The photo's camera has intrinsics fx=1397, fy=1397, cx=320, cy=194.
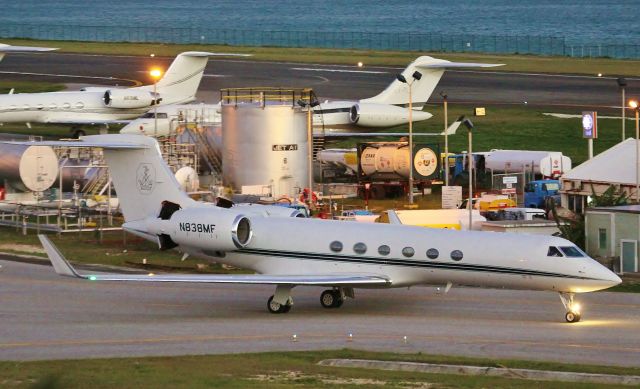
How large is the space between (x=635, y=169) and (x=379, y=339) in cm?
2095

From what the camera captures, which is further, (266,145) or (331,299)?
(266,145)

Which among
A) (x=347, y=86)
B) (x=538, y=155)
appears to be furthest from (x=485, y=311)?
(x=347, y=86)

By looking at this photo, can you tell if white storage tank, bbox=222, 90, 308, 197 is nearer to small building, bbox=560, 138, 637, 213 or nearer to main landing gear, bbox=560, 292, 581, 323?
small building, bbox=560, 138, 637, 213

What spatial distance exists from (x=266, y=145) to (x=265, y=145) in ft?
0.13

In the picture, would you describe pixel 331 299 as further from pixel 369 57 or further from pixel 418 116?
pixel 369 57

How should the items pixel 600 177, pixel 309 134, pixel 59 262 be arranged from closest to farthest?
pixel 59 262
pixel 600 177
pixel 309 134

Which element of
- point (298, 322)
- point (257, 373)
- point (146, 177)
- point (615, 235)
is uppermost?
point (146, 177)

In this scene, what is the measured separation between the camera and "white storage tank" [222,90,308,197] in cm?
5503

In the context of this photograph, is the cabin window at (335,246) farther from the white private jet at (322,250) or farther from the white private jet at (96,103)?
the white private jet at (96,103)

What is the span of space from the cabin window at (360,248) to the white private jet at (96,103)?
41.5 m

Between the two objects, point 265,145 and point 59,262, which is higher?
point 265,145

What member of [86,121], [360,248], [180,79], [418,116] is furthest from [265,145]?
[180,79]

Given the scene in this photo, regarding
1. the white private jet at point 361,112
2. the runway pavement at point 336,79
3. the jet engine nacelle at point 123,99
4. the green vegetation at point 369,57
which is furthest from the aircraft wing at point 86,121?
the green vegetation at point 369,57

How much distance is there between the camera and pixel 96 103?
254ft
